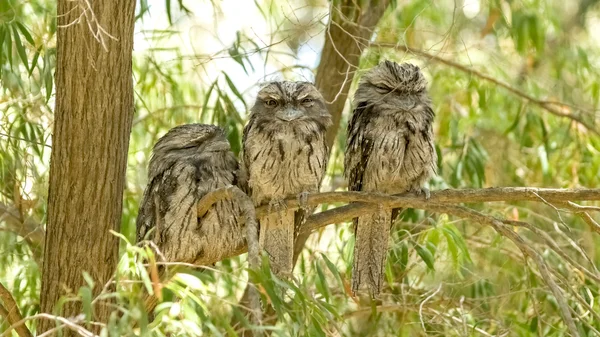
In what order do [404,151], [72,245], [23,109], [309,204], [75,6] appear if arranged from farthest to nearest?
[23,109] < [404,151] < [309,204] < [72,245] < [75,6]

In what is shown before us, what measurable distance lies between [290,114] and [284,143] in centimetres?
12

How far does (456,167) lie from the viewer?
15.8 feet

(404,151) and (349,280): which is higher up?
(404,151)

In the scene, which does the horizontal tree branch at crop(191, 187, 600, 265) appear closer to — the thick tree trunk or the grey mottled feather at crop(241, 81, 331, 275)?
the grey mottled feather at crop(241, 81, 331, 275)

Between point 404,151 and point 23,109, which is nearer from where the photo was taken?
point 404,151

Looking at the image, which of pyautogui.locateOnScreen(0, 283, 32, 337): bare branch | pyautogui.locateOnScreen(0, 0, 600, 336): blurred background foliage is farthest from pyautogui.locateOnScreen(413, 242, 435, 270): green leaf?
pyautogui.locateOnScreen(0, 283, 32, 337): bare branch

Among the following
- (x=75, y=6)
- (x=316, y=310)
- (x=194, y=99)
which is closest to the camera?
(x=316, y=310)

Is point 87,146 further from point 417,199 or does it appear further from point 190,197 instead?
point 417,199

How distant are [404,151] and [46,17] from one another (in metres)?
1.79

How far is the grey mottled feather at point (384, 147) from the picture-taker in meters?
3.85

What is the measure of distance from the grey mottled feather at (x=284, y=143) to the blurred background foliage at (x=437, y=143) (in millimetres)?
232

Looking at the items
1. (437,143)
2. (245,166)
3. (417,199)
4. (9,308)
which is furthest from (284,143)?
(437,143)

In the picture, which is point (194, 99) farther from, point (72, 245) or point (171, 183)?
point (72, 245)

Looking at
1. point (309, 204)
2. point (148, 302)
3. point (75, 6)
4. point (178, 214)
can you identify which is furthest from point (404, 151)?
point (75, 6)
